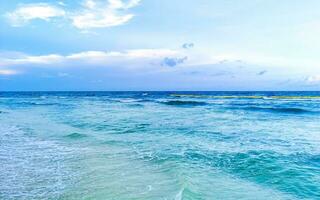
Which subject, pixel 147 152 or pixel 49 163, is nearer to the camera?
pixel 49 163

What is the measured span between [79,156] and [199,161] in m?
3.98

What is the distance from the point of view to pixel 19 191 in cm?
700

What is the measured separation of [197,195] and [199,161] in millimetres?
3305

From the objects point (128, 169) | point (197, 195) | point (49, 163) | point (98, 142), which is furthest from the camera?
point (98, 142)

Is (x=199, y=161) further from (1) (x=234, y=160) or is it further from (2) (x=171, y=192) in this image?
(2) (x=171, y=192)

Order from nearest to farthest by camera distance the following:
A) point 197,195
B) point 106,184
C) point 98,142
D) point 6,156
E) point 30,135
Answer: point 197,195
point 106,184
point 6,156
point 98,142
point 30,135

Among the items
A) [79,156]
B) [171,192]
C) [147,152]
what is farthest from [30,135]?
[171,192]

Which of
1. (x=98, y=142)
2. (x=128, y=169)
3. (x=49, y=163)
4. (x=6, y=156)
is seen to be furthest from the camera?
(x=98, y=142)

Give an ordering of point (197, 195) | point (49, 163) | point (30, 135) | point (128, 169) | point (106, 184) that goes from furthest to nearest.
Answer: point (30, 135) < point (49, 163) < point (128, 169) < point (106, 184) < point (197, 195)

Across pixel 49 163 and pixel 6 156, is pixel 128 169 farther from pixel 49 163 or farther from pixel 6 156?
pixel 6 156

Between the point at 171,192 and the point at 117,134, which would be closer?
the point at 171,192

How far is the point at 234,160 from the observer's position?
33.5ft

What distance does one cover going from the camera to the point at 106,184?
755 centimetres

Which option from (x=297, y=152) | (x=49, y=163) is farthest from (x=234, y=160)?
(x=49, y=163)
